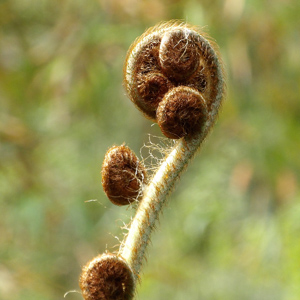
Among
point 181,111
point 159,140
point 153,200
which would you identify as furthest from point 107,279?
A: point 159,140

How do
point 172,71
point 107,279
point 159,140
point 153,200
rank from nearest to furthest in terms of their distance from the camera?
point 107,279
point 153,200
point 172,71
point 159,140

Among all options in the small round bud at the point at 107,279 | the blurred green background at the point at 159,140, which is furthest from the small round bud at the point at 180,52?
the blurred green background at the point at 159,140

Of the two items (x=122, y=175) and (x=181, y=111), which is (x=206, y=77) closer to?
(x=181, y=111)

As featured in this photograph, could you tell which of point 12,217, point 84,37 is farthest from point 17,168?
point 84,37

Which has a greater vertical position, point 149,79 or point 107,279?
point 149,79

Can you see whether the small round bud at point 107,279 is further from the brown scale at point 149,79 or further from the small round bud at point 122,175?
the brown scale at point 149,79

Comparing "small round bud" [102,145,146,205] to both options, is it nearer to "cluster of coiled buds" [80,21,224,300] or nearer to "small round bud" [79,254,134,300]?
"cluster of coiled buds" [80,21,224,300]
